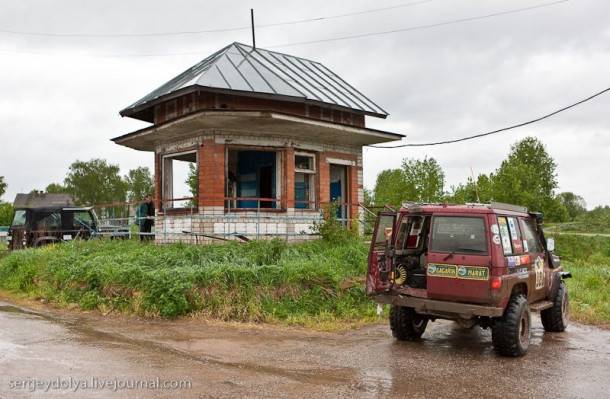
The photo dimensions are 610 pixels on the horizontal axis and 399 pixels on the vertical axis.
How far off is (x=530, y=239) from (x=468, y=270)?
1.92 metres

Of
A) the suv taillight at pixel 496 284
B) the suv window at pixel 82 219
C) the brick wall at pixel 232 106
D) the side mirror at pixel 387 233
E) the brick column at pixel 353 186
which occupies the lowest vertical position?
the suv taillight at pixel 496 284

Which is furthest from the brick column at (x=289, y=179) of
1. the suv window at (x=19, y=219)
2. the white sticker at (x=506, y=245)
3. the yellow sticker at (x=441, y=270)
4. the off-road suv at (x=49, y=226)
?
the suv window at (x=19, y=219)

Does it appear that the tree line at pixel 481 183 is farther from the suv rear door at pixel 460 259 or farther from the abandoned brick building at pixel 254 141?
the suv rear door at pixel 460 259

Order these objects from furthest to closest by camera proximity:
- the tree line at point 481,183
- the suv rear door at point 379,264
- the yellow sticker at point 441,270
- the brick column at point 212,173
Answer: the tree line at point 481,183
the brick column at point 212,173
the suv rear door at point 379,264
the yellow sticker at point 441,270

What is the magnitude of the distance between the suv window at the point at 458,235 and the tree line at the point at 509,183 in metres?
15.9

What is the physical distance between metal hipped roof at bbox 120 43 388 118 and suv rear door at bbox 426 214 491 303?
27.4 feet

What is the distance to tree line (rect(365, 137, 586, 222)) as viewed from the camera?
24680 millimetres

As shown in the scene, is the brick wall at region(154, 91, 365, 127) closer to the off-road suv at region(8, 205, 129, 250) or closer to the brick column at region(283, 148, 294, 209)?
the brick column at region(283, 148, 294, 209)

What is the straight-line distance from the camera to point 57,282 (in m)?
12.0

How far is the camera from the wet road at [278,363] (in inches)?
222

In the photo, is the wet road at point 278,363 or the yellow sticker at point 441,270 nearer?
the wet road at point 278,363

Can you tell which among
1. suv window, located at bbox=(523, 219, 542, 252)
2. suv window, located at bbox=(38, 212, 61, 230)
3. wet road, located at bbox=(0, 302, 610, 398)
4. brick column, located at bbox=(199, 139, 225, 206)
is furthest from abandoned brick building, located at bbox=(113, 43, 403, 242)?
suv window, located at bbox=(523, 219, 542, 252)

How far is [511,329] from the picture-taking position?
6969 mm

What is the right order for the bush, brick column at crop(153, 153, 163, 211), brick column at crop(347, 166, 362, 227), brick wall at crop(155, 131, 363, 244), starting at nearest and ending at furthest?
1. the bush
2. brick wall at crop(155, 131, 363, 244)
3. brick column at crop(153, 153, 163, 211)
4. brick column at crop(347, 166, 362, 227)
